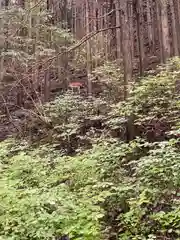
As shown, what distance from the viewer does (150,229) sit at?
5.50 m

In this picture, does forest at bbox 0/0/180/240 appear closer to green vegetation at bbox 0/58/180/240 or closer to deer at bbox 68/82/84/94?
green vegetation at bbox 0/58/180/240

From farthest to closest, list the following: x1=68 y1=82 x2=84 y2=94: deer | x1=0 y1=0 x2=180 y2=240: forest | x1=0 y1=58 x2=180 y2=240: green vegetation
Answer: x1=68 y1=82 x2=84 y2=94: deer < x1=0 y1=0 x2=180 y2=240: forest < x1=0 y1=58 x2=180 y2=240: green vegetation

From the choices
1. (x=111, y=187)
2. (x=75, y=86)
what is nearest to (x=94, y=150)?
(x=111, y=187)

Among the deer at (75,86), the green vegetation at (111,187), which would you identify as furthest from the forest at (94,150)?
the deer at (75,86)

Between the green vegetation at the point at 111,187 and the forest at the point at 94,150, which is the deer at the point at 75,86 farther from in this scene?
the green vegetation at the point at 111,187

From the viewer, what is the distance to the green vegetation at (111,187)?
523cm

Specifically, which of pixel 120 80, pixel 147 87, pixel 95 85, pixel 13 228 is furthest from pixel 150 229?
pixel 95 85

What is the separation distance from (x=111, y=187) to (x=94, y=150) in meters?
1.86

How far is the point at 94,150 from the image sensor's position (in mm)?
8023

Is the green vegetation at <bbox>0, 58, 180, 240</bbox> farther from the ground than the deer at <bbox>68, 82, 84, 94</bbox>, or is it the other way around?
the deer at <bbox>68, 82, 84, 94</bbox>

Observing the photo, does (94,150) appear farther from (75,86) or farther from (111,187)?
(75,86)

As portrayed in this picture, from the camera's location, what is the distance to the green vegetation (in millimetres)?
5234

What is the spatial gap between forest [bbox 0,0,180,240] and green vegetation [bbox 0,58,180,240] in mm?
19

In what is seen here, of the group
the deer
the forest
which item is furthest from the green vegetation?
the deer
